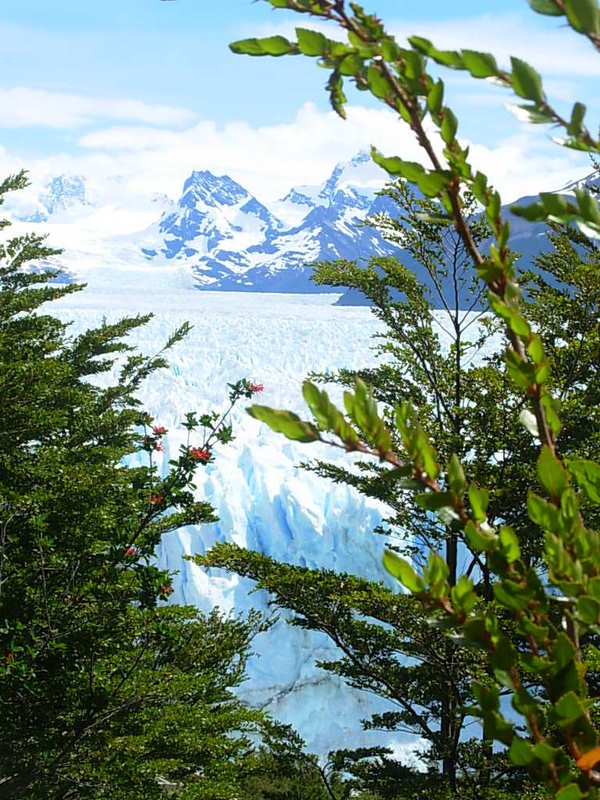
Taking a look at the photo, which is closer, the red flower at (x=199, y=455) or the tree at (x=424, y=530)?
the red flower at (x=199, y=455)

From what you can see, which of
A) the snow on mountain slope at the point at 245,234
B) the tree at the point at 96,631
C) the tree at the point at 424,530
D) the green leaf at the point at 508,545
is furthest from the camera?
the snow on mountain slope at the point at 245,234

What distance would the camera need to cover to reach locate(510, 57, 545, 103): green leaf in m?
0.85

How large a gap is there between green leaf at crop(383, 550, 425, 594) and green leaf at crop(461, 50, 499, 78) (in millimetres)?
549

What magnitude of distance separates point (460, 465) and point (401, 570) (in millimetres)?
134

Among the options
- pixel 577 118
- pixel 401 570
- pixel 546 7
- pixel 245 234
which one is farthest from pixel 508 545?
pixel 245 234

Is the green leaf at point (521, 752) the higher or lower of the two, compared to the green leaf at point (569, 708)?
lower

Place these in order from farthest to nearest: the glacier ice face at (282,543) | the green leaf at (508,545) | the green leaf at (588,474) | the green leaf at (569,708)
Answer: the glacier ice face at (282,543)
the green leaf at (588,474)
the green leaf at (508,545)
the green leaf at (569,708)

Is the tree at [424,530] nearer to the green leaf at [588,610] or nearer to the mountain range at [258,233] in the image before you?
the green leaf at [588,610]

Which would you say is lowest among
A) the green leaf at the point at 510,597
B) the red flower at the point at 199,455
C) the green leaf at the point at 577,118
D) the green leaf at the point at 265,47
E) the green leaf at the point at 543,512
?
the green leaf at the point at 510,597

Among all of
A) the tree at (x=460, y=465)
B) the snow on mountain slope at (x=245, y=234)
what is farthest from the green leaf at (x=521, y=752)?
the snow on mountain slope at (x=245, y=234)

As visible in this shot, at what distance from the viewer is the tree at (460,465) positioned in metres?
0.85

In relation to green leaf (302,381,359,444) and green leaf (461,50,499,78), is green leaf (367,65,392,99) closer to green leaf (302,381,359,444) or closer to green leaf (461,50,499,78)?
green leaf (461,50,499,78)

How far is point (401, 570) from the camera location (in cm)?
86

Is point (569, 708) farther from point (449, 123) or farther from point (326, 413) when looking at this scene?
point (449, 123)
